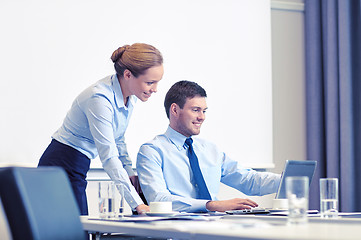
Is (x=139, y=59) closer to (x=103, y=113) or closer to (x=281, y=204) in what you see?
(x=103, y=113)

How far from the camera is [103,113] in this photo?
268cm

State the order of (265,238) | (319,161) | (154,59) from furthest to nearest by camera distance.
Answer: (319,161) → (154,59) → (265,238)

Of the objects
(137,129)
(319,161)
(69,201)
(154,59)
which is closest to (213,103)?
(137,129)

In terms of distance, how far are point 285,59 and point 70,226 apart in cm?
369

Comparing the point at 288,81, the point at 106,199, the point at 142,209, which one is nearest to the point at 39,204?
the point at 106,199

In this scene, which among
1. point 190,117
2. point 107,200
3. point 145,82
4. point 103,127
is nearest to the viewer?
point 107,200

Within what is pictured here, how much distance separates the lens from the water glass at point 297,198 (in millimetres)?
1592

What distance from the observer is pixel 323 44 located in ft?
15.6

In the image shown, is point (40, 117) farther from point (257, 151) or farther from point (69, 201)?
point (69, 201)

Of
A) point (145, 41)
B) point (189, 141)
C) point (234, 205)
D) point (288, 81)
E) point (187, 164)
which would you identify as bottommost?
point (234, 205)

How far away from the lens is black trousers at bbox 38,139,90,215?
2.83 m

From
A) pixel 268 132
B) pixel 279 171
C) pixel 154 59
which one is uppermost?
pixel 154 59

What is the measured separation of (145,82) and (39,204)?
145 centimetres

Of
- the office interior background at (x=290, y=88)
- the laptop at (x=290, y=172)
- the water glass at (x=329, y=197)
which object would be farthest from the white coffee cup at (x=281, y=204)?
the office interior background at (x=290, y=88)
